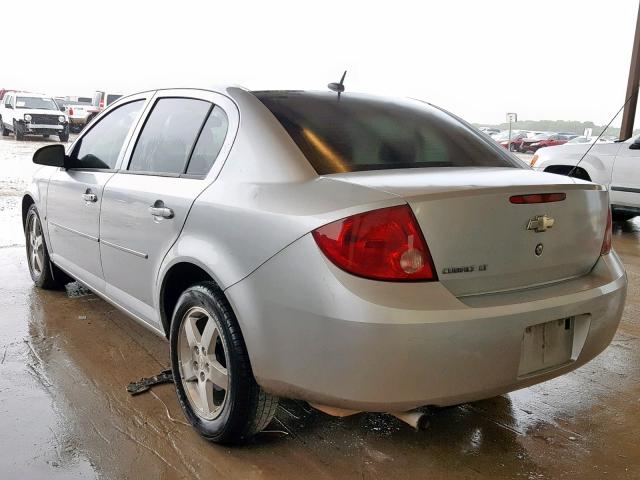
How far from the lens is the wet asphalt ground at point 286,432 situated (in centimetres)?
239

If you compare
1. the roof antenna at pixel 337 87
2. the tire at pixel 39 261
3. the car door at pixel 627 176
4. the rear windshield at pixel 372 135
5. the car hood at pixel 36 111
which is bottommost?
the tire at pixel 39 261

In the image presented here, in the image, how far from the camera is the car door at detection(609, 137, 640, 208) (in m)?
8.07

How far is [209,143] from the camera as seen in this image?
2.68 meters

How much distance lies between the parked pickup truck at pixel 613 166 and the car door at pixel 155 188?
22.1ft

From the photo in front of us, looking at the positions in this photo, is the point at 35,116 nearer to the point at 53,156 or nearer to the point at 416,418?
the point at 53,156

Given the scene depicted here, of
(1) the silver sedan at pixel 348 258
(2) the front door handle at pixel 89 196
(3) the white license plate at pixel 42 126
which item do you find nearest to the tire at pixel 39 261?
(2) the front door handle at pixel 89 196

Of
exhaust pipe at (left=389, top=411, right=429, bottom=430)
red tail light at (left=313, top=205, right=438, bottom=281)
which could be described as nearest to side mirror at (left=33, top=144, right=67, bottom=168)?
red tail light at (left=313, top=205, right=438, bottom=281)

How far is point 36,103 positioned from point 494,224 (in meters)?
25.0

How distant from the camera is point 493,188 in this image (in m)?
2.14

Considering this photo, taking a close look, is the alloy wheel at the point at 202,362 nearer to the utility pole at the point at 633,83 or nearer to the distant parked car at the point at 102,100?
the utility pole at the point at 633,83

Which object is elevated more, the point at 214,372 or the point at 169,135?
the point at 169,135

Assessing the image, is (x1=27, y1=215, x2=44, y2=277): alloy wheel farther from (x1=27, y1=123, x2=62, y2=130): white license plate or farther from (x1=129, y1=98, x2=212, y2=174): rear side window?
(x1=27, y1=123, x2=62, y2=130): white license plate

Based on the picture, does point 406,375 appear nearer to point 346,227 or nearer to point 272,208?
point 346,227

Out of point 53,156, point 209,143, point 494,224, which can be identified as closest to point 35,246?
point 53,156
